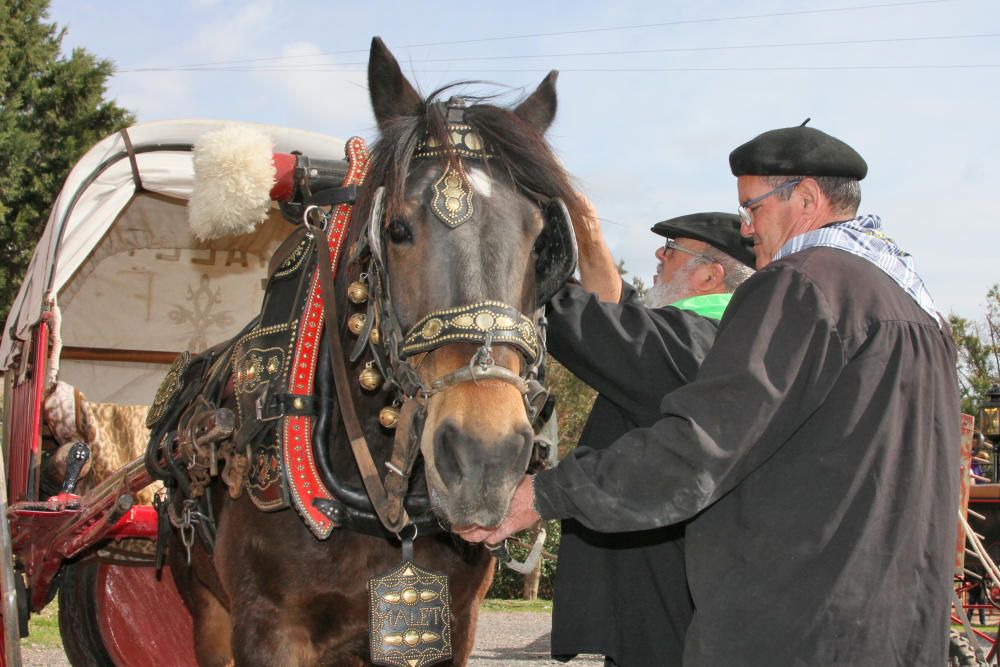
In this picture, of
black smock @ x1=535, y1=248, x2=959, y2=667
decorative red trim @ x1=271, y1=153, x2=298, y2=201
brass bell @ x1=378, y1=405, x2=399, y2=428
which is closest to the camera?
black smock @ x1=535, y1=248, x2=959, y2=667

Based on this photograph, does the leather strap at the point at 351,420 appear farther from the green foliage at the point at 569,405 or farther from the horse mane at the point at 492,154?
the green foliage at the point at 569,405

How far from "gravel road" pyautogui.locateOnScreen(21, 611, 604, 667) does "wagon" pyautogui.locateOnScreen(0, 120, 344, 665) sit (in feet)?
6.94

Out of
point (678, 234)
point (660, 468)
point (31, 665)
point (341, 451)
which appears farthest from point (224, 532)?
point (31, 665)

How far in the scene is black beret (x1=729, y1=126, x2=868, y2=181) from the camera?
2.24m

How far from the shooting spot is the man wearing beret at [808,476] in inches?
75.5

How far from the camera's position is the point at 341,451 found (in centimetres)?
266

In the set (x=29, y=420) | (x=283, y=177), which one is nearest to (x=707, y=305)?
(x=283, y=177)

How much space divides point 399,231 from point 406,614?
932mm

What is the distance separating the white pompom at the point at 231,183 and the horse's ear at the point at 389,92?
762 mm

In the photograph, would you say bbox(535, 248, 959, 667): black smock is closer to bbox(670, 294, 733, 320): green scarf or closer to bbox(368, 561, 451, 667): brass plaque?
bbox(368, 561, 451, 667): brass plaque

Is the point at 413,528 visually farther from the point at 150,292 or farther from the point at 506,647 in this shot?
the point at 506,647

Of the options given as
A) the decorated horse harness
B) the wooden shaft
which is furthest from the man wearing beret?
the wooden shaft

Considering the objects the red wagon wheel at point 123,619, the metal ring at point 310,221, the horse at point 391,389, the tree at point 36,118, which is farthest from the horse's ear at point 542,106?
the tree at point 36,118

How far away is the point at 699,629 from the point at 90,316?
4.17 meters
